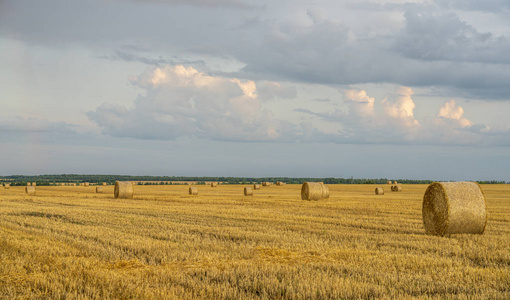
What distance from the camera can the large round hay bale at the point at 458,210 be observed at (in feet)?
45.0

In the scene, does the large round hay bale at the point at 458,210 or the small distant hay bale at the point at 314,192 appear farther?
the small distant hay bale at the point at 314,192

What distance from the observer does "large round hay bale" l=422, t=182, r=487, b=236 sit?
45.0ft

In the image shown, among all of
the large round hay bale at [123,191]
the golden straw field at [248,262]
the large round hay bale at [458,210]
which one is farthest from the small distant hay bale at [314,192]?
the large round hay bale at [458,210]

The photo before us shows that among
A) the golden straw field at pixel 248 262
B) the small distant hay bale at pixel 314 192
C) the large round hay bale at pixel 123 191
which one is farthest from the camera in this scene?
the large round hay bale at pixel 123 191

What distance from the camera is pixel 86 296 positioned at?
6.64 meters

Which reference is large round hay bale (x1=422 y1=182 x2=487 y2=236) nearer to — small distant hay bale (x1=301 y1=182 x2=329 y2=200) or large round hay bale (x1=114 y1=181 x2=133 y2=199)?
small distant hay bale (x1=301 y1=182 x2=329 y2=200)

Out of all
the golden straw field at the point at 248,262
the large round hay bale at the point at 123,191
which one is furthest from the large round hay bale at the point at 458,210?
the large round hay bale at the point at 123,191

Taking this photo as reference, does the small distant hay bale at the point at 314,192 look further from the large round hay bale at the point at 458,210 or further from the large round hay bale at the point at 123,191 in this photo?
the large round hay bale at the point at 458,210

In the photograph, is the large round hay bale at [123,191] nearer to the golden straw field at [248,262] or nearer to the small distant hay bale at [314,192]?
the small distant hay bale at [314,192]

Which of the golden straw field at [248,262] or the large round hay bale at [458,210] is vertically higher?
the large round hay bale at [458,210]

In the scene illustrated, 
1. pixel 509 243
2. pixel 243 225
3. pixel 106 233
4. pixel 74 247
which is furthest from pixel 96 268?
pixel 509 243

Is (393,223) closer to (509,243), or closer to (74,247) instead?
(509,243)

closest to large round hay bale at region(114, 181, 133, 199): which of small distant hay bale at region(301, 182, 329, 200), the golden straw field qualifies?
small distant hay bale at region(301, 182, 329, 200)

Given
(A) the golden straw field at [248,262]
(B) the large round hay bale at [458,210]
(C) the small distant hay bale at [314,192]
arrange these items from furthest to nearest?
(C) the small distant hay bale at [314,192] → (B) the large round hay bale at [458,210] → (A) the golden straw field at [248,262]
